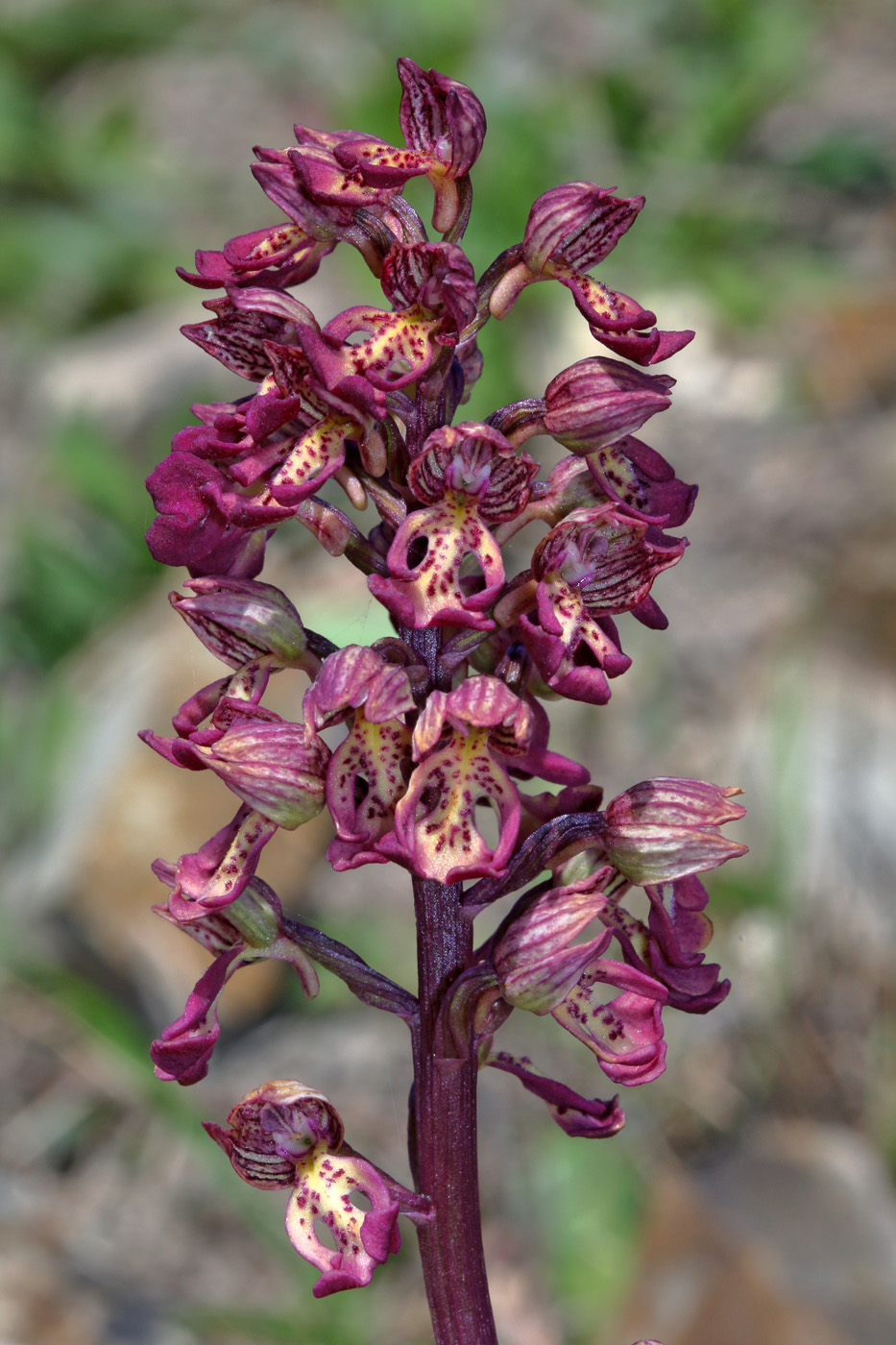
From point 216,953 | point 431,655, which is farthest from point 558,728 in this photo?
point 431,655

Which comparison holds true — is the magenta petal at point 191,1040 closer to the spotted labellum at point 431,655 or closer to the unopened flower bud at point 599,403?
the spotted labellum at point 431,655

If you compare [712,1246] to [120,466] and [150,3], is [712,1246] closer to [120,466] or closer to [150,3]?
[120,466]

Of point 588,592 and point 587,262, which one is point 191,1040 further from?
point 587,262

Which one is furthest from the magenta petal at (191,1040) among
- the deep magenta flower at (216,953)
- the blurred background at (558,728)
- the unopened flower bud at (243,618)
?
the blurred background at (558,728)

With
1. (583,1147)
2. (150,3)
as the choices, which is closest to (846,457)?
(583,1147)

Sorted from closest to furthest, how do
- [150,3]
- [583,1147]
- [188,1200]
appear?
1. [583,1147]
2. [188,1200]
3. [150,3]

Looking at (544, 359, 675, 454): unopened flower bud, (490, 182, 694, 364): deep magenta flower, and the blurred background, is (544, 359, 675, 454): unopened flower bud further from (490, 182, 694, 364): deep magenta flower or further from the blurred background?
the blurred background
